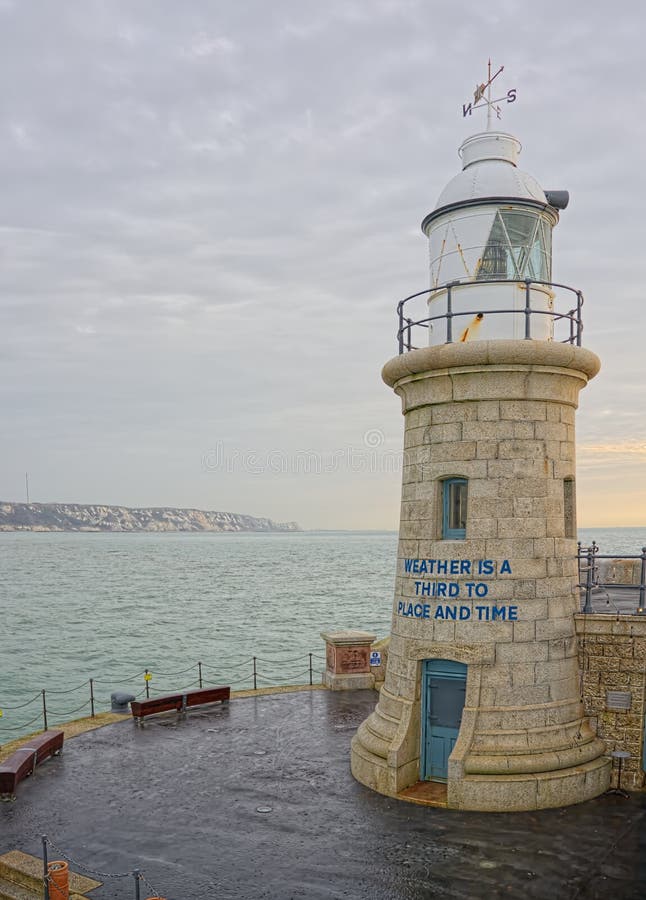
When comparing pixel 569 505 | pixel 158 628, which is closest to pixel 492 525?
pixel 569 505

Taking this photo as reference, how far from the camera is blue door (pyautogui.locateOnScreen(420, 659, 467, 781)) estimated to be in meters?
13.0

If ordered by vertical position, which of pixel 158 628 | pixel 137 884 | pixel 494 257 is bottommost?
pixel 158 628

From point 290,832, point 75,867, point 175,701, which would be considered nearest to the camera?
point 75,867

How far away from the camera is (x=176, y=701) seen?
18.0 m

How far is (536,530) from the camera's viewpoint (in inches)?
508

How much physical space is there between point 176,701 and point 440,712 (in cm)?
750

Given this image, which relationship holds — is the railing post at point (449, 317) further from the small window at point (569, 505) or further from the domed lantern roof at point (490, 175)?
the small window at point (569, 505)

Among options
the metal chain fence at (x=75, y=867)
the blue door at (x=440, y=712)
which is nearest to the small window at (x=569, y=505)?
the blue door at (x=440, y=712)

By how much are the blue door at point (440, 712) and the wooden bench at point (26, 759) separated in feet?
23.3

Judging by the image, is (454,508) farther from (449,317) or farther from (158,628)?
(158,628)

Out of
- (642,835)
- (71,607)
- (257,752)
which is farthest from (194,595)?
(642,835)

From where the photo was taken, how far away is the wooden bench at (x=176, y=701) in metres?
17.4

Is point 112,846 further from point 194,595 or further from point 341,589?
point 341,589

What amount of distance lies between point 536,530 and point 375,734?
4.68 metres
